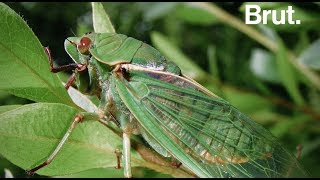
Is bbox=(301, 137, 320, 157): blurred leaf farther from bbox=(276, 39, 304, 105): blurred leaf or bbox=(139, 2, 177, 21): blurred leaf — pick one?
bbox=(139, 2, 177, 21): blurred leaf

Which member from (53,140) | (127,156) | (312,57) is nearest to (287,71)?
(312,57)

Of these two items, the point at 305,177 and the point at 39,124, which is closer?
the point at 39,124

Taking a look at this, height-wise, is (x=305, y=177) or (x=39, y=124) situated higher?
(x=39, y=124)

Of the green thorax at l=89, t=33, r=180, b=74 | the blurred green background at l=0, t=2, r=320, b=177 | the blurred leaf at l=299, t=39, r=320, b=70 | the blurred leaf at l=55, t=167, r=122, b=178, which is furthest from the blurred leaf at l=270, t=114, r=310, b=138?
the blurred leaf at l=55, t=167, r=122, b=178

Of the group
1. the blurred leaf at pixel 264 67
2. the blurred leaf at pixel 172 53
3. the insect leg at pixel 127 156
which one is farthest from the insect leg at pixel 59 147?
the blurred leaf at pixel 264 67

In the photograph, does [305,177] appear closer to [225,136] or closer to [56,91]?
[225,136]

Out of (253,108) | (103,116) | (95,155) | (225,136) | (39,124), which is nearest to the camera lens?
(39,124)

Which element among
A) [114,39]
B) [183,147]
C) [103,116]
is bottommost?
[183,147]

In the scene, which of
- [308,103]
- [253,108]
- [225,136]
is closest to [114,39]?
[225,136]

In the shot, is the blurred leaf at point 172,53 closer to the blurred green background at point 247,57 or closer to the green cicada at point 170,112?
the blurred green background at point 247,57

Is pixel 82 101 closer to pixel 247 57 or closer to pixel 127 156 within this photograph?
pixel 127 156
